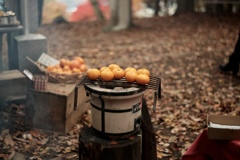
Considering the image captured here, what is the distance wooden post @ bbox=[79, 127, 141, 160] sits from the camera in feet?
14.9

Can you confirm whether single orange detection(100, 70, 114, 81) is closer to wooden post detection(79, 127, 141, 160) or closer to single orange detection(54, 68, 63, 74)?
wooden post detection(79, 127, 141, 160)

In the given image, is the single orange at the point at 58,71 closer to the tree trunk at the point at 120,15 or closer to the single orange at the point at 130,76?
the single orange at the point at 130,76

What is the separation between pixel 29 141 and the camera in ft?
20.7

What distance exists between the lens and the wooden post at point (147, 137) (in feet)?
17.3

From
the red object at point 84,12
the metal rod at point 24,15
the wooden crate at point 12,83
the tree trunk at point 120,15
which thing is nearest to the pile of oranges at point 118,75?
the wooden crate at point 12,83

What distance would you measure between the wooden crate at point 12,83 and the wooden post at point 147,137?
3.04 metres

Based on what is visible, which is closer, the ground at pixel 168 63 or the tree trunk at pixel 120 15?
the ground at pixel 168 63

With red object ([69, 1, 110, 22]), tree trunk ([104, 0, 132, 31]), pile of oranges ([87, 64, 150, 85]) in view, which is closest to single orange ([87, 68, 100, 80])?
pile of oranges ([87, 64, 150, 85])

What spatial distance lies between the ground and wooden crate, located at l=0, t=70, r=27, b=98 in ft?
2.86

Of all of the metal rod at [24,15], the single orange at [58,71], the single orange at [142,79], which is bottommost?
the single orange at [58,71]

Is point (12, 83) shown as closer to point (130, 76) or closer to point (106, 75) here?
point (106, 75)

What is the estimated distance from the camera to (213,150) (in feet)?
14.1

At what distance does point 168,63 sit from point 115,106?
7.59 meters

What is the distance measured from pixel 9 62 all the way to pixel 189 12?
15687 mm
